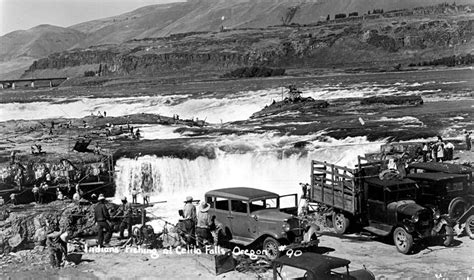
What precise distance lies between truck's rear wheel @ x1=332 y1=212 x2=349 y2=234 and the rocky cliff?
Answer: 134 m

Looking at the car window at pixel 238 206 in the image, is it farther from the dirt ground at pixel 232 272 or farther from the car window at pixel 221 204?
the dirt ground at pixel 232 272

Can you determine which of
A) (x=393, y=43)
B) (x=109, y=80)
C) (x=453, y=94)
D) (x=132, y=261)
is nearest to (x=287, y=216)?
(x=132, y=261)

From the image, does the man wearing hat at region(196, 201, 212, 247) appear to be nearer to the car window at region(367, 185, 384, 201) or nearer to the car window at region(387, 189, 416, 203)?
the car window at region(367, 185, 384, 201)

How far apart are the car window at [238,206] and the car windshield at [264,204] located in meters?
0.22

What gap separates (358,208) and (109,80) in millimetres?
169535

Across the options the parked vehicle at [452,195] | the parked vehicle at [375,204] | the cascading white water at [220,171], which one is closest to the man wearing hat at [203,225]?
the parked vehicle at [375,204]

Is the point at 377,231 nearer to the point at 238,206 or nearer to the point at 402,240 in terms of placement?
the point at 402,240

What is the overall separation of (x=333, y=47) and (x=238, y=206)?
520ft

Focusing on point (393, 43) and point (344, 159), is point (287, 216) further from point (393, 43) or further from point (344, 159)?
point (393, 43)

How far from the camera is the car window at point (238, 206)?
56.7 feet

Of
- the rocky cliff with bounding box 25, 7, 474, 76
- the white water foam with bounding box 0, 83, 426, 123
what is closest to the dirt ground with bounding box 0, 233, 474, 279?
the white water foam with bounding box 0, 83, 426, 123

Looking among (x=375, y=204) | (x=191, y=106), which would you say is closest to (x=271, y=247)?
(x=375, y=204)

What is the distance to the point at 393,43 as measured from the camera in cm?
16288

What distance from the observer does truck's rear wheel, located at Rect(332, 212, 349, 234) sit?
64.3 ft
